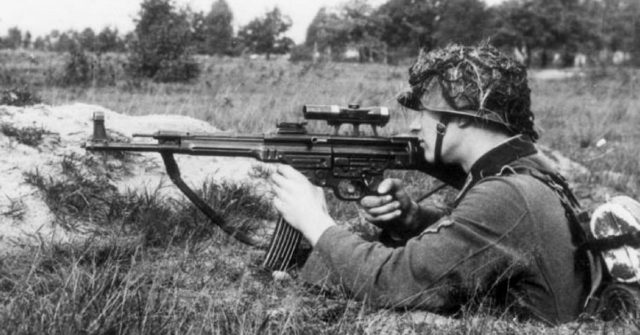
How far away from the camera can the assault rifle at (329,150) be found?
4250 millimetres

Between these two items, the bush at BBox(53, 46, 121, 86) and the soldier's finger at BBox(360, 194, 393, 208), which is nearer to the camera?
the soldier's finger at BBox(360, 194, 393, 208)

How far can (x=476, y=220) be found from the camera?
3.42 metres

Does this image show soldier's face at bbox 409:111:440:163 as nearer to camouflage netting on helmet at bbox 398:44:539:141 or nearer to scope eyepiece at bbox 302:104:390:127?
camouflage netting on helmet at bbox 398:44:539:141

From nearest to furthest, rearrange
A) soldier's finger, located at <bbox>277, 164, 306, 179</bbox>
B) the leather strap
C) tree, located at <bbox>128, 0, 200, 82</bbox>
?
the leather strap
soldier's finger, located at <bbox>277, 164, 306, 179</bbox>
tree, located at <bbox>128, 0, 200, 82</bbox>

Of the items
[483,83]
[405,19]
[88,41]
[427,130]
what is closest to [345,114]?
[427,130]

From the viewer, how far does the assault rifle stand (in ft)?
13.9

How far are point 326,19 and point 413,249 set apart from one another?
86.6m

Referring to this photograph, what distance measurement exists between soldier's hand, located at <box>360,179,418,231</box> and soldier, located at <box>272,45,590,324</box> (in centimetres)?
41

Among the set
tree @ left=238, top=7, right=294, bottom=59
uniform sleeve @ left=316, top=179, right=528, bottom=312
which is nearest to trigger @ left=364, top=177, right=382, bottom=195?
uniform sleeve @ left=316, top=179, right=528, bottom=312

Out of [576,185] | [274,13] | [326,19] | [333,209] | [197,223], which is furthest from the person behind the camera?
[326,19]

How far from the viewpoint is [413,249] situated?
351 cm

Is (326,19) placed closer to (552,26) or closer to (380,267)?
(552,26)

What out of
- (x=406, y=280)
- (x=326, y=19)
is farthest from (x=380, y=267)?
(x=326, y=19)

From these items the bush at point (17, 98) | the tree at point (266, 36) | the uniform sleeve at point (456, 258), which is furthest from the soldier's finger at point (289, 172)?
the tree at point (266, 36)
